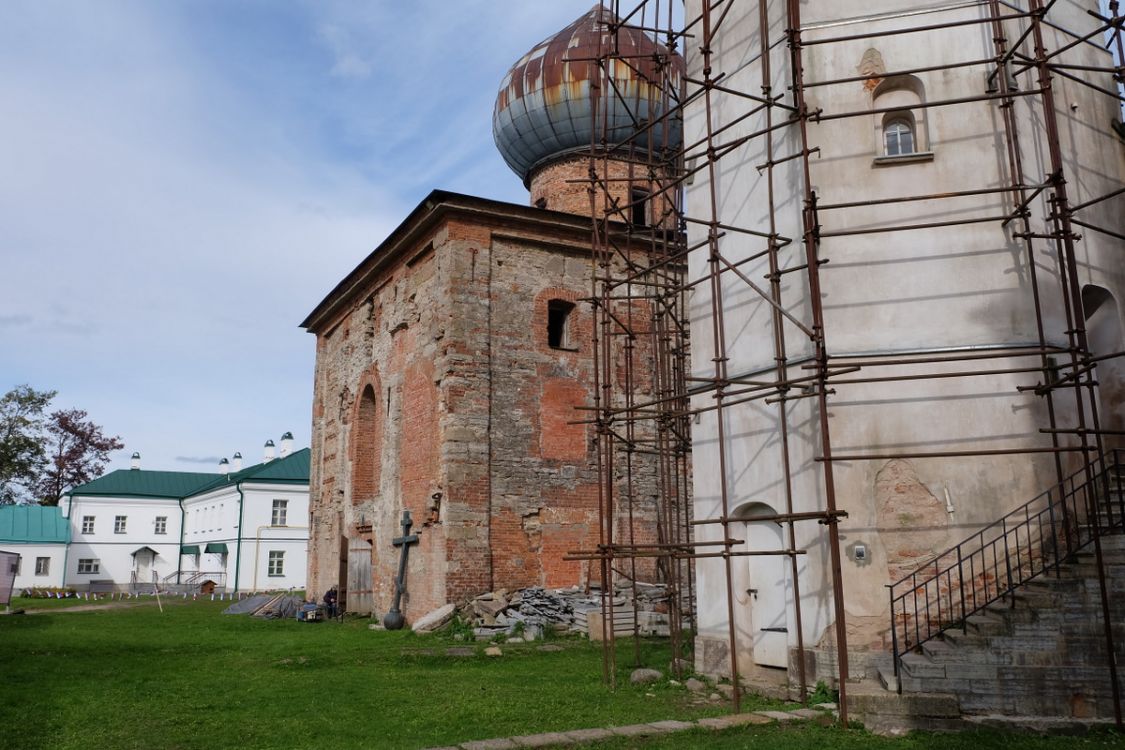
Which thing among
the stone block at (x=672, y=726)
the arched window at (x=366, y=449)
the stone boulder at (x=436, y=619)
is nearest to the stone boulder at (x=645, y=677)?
the stone block at (x=672, y=726)

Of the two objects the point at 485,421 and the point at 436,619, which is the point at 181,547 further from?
the point at 436,619

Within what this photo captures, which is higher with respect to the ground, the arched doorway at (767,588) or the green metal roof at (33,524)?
the green metal roof at (33,524)

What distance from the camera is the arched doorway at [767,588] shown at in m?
9.95

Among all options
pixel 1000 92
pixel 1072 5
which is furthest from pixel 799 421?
pixel 1072 5

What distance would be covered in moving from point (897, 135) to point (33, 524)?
47219mm

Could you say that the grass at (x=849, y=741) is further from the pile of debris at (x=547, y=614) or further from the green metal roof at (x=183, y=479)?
the green metal roof at (x=183, y=479)

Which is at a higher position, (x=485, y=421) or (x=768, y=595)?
(x=485, y=421)

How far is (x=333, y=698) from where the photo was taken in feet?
32.4

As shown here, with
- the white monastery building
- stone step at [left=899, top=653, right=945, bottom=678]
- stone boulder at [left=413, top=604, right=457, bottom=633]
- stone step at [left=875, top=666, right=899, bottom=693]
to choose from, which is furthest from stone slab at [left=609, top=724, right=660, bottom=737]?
the white monastery building

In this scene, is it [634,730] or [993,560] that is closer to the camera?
[634,730]

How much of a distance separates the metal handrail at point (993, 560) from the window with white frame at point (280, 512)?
1414 inches

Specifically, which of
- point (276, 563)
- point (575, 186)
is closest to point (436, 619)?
point (575, 186)

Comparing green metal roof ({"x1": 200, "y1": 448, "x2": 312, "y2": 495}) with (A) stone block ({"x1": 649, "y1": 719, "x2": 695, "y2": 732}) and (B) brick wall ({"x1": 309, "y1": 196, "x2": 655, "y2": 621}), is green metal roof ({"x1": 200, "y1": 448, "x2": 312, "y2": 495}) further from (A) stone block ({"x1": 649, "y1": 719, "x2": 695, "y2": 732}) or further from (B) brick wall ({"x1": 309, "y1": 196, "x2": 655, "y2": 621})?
(A) stone block ({"x1": 649, "y1": 719, "x2": 695, "y2": 732})

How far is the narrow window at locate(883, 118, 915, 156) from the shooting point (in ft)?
33.7
